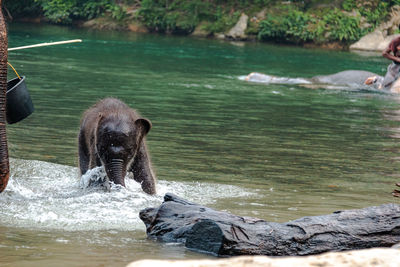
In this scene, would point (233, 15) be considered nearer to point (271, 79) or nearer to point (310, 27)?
point (310, 27)

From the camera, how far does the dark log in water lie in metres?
5.81

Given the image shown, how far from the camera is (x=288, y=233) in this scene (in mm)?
5953

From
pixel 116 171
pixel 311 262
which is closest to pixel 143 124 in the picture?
pixel 116 171

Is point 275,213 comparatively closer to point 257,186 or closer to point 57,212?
point 257,186

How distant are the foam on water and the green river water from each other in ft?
0.06

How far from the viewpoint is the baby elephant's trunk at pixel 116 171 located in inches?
328

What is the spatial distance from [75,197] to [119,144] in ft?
2.62

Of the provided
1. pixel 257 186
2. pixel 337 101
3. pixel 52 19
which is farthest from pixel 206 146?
pixel 52 19

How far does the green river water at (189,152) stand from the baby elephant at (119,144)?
0.22 m

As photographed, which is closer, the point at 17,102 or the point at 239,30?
the point at 17,102

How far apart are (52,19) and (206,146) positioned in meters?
36.2

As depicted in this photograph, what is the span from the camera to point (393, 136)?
1441cm

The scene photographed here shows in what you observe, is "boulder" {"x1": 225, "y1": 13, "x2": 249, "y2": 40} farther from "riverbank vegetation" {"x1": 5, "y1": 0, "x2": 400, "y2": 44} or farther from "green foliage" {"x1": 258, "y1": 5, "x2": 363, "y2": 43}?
"green foliage" {"x1": 258, "y1": 5, "x2": 363, "y2": 43}

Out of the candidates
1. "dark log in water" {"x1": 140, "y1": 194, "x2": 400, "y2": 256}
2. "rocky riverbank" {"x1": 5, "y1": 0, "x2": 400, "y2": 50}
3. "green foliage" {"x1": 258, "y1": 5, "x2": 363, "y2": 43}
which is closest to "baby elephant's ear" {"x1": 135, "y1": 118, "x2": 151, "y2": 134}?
"dark log in water" {"x1": 140, "y1": 194, "x2": 400, "y2": 256}
